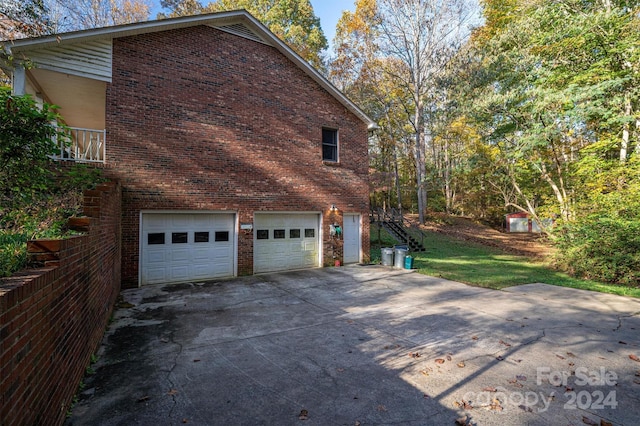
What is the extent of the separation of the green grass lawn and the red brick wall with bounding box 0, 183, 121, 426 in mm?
9320

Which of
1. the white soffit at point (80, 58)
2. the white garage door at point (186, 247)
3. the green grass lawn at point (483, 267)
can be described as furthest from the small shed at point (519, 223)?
the white soffit at point (80, 58)

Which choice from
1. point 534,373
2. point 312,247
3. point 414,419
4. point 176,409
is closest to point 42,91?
point 312,247

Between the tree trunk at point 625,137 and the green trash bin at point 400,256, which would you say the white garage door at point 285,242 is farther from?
the tree trunk at point 625,137

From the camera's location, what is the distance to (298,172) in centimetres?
1111

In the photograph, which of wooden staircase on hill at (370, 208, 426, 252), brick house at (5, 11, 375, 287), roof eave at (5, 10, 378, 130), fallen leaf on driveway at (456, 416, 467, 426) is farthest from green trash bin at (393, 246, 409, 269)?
fallen leaf on driveway at (456, 416, 467, 426)

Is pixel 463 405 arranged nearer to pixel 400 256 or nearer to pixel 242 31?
pixel 400 256

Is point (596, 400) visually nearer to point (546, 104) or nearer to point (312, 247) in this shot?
point (312, 247)

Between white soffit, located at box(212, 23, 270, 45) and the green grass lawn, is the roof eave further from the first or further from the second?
the green grass lawn

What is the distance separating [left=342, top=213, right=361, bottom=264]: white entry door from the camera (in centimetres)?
1231

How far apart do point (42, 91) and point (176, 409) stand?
11544 mm

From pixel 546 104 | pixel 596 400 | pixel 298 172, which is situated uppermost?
pixel 546 104

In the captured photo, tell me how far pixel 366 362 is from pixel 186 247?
277 inches

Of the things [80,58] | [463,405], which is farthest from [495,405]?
[80,58]

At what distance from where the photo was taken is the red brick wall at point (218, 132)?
8.39 metres
